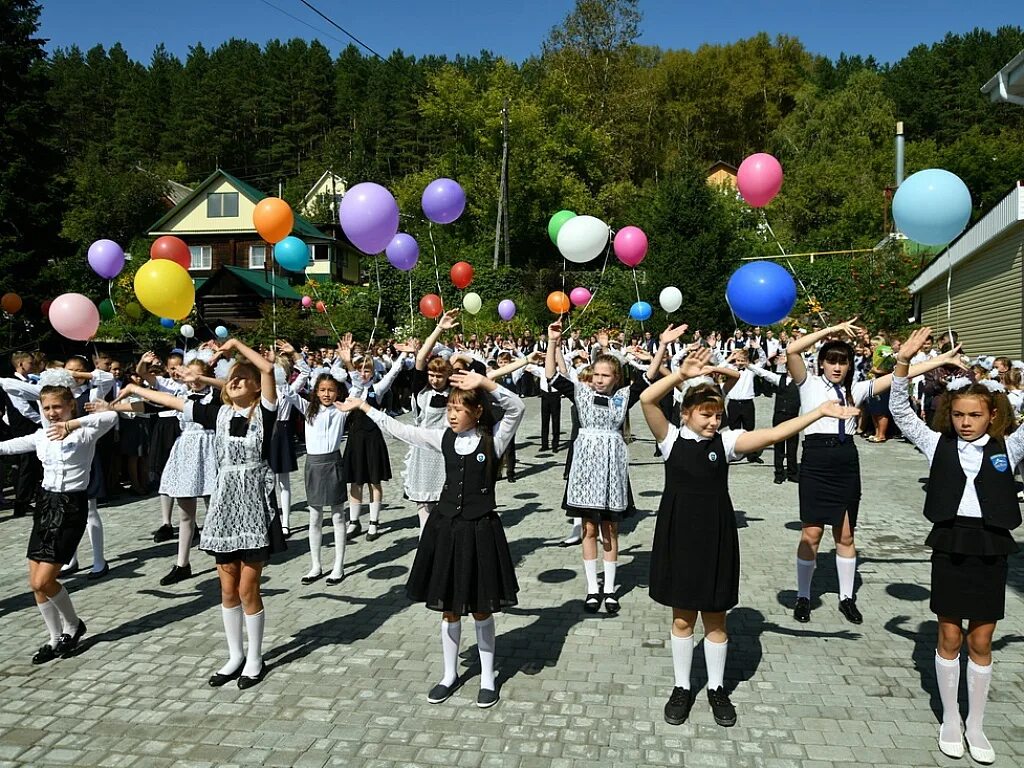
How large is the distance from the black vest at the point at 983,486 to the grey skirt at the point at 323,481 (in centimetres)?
494

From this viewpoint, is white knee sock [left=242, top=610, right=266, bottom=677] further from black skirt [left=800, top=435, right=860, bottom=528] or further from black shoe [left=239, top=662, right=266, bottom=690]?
black skirt [left=800, top=435, right=860, bottom=528]

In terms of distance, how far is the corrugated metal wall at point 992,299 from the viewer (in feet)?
51.8

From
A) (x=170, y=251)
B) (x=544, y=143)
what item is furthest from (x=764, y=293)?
(x=544, y=143)

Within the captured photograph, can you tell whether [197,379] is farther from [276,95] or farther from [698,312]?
[276,95]

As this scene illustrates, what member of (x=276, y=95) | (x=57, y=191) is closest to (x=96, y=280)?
(x=57, y=191)

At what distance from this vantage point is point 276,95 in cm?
6812

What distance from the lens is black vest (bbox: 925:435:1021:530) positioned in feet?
12.5

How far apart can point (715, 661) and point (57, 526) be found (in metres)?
4.56

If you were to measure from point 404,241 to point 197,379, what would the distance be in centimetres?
613

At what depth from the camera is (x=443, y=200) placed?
35.2 ft

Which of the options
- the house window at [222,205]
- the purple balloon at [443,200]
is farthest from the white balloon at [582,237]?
the house window at [222,205]

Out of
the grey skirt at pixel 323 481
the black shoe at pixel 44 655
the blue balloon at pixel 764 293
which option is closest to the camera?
the black shoe at pixel 44 655

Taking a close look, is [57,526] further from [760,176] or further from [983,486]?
[760,176]

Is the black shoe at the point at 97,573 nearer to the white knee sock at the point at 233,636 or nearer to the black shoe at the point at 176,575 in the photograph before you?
the black shoe at the point at 176,575
